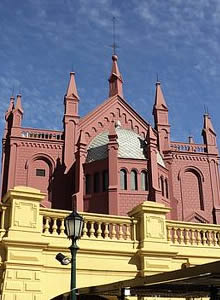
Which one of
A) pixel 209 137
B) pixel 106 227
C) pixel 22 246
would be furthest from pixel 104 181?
pixel 22 246

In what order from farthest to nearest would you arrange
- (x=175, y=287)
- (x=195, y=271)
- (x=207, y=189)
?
(x=207, y=189), (x=175, y=287), (x=195, y=271)

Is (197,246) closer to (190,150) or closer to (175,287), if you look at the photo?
(175,287)

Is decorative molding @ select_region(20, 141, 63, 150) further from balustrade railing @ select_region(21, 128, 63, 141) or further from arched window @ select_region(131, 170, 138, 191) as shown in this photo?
arched window @ select_region(131, 170, 138, 191)

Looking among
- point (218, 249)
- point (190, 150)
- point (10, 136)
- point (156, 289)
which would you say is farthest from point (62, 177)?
point (156, 289)

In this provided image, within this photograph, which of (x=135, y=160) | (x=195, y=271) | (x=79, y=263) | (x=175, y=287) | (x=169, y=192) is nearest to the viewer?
(x=195, y=271)

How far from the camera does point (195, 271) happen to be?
5426 mm

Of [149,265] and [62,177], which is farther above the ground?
[62,177]

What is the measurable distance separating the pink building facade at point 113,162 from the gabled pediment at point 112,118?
9 centimetres

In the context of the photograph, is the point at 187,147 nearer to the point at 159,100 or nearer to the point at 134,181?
the point at 159,100

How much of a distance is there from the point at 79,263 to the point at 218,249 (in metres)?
3.93

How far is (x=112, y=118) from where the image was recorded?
139 ft

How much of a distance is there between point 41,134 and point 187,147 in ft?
47.2

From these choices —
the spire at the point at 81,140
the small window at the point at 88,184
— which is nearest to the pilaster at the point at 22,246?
the small window at the point at 88,184

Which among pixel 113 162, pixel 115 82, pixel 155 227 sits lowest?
pixel 155 227
